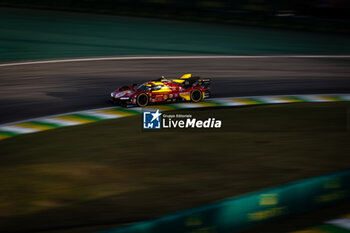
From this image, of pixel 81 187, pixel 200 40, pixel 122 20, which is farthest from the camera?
pixel 122 20

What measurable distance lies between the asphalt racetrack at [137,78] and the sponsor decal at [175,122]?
2343 mm

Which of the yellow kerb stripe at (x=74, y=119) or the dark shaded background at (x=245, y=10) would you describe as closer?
the yellow kerb stripe at (x=74, y=119)

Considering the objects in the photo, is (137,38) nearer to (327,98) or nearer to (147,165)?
(327,98)

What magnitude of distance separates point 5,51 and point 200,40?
31.2ft

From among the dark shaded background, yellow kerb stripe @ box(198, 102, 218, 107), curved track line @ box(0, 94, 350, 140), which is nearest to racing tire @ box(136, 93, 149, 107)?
curved track line @ box(0, 94, 350, 140)

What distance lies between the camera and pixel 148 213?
7.41 meters

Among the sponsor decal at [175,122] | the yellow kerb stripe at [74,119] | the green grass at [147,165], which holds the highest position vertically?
the yellow kerb stripe at [74,119]

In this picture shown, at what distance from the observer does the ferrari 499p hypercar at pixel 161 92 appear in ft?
44.3

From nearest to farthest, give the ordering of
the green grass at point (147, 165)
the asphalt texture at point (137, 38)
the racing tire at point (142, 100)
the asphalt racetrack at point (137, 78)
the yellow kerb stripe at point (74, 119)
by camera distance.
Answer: the green grass at point (147, 165) < the yellow kerb stripe at point (74, 119) < the racing tire at point (142, 100) < the asphalt racetrack at point (137, 78) < the asphalt texture at point (137, 38)

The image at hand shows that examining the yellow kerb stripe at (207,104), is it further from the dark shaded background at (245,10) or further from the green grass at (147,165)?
the dark shaded background at (245,10)

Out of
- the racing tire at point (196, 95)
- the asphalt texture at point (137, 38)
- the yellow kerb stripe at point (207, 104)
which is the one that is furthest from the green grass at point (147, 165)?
the asphalt texture at point (137, 38)

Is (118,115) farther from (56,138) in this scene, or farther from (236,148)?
(236,148)

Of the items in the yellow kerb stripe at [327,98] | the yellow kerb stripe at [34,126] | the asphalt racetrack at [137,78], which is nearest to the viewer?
the yellow kerb stripe at [34,126]

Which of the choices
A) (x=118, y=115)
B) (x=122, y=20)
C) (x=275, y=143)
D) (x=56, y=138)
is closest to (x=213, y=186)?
(x=275, y=143)
